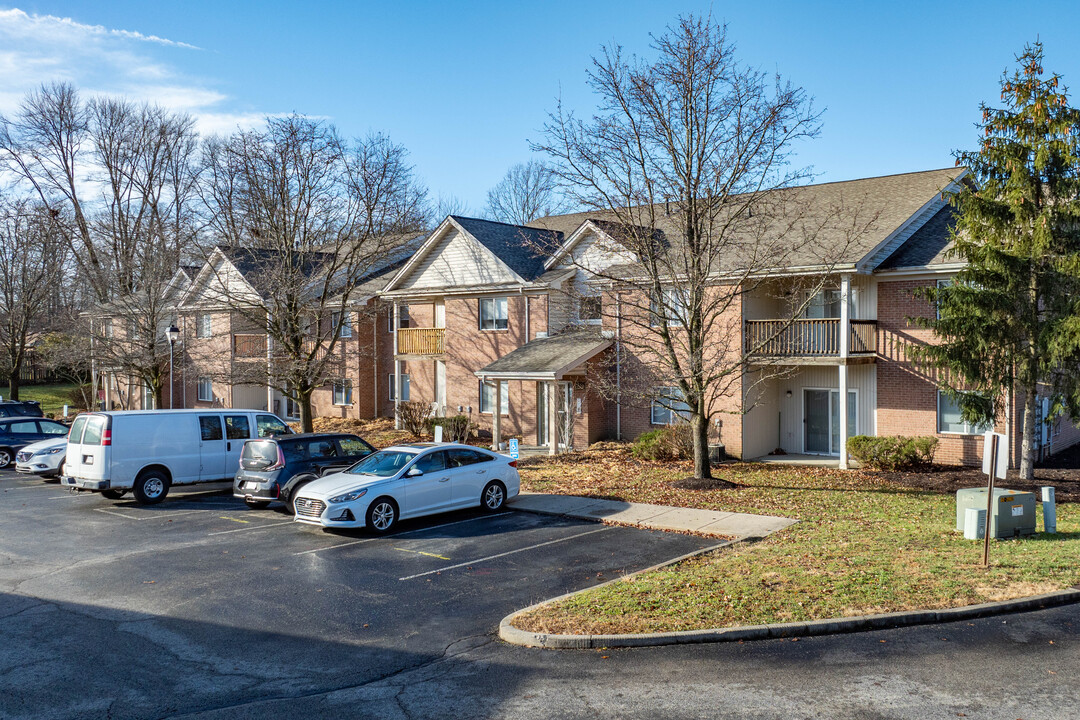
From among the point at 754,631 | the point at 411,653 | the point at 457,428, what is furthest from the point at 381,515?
the point at 457,428

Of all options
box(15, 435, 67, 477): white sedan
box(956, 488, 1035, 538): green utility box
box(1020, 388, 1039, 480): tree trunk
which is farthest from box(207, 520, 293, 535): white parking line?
box(1020, 388, 1039, 480): tree trunk

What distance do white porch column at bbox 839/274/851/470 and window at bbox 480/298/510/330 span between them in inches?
482

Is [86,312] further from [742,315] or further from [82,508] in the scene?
[742,315]

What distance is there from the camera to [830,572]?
10.8 m

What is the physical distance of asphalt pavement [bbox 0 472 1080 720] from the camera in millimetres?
6992

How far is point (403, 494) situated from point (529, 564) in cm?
352

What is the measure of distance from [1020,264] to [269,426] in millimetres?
17686

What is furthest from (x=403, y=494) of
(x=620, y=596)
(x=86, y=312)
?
(x=86, y=312)

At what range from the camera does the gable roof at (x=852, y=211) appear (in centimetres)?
2120

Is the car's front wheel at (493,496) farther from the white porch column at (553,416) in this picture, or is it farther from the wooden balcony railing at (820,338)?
the wooden balcony railing at (820,338)

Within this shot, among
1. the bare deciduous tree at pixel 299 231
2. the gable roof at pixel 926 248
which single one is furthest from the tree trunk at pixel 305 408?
the gable roof at pixel 926 248

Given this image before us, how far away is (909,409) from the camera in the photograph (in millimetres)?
21828

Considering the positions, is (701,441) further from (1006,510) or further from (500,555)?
(500,555)

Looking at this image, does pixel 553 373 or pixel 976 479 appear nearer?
pixel 976 479
